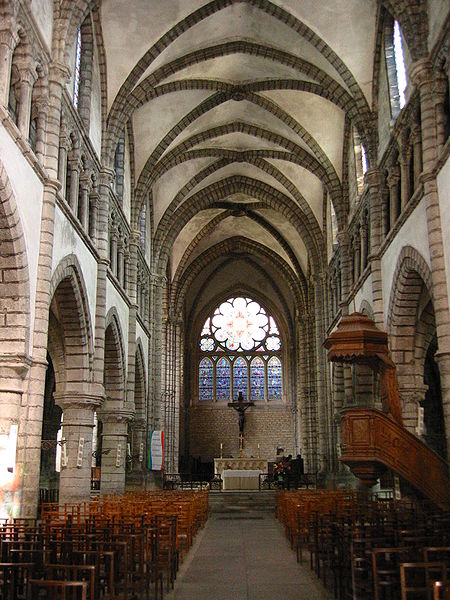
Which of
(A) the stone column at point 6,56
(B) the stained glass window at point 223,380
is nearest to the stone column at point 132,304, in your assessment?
(A) the stone column at point 6,56

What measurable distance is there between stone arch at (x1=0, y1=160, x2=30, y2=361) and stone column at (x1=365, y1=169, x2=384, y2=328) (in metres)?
9.59

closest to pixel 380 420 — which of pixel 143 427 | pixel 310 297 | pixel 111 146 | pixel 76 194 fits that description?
pixel 76 194

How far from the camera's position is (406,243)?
15664 millimetres

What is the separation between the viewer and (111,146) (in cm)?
1958

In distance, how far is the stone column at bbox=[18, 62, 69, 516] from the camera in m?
12.1

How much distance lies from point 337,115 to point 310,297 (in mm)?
13015

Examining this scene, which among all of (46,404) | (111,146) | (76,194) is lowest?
(46,404)

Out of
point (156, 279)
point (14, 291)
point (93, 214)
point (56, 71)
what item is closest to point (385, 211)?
point (93, 214)

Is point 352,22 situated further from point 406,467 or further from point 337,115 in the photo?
point 406,467

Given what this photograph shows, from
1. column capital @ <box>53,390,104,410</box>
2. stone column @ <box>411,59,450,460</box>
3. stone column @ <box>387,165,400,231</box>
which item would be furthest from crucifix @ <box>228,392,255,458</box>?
stone column @ <box>411,59,450,460</box>

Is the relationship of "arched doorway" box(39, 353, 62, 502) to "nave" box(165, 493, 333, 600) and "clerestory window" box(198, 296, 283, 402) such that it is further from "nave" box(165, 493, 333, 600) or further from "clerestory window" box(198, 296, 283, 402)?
"clerestory window" box(198, 296, 283, 402)

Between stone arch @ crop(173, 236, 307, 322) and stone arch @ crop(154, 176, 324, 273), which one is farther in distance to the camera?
stone arch @ crop(173, 236, 307, 322)

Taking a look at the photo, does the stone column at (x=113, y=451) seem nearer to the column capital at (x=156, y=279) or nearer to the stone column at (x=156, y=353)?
the stone column at (x=156, y=353)

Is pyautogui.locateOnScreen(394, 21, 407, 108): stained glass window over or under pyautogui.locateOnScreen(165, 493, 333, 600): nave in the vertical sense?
over
